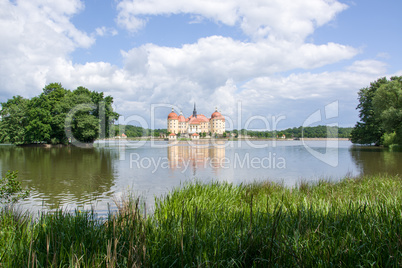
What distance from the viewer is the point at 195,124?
160000 mm

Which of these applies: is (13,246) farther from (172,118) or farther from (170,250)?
(172,118)

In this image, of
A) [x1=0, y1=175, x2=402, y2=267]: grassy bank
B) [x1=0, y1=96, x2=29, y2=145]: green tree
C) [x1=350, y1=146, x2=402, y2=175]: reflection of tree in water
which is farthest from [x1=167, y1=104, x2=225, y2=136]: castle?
[x1=0, y1=175, x2=402, y2=267]: grassy bank

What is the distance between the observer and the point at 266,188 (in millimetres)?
9031

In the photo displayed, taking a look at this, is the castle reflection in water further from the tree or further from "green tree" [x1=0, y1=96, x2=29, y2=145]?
"green tree" [x1=0, y1=96, x2=29, y2=145]

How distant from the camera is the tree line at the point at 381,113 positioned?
33062 mm

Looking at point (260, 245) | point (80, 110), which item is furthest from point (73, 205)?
point (80, 110)

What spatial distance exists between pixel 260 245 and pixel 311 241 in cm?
64

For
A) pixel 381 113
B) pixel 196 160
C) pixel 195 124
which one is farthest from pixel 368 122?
pixel 195 124

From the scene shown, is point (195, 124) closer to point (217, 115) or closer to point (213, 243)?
point (217, 115)

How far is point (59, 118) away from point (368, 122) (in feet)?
→ 174

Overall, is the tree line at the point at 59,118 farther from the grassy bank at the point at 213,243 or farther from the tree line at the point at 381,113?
the grassy bank at the point at 213,243

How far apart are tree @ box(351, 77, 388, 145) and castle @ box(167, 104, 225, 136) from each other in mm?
108738

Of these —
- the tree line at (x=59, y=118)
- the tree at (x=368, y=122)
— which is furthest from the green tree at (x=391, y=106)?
the tree line at (x=59, y=118)

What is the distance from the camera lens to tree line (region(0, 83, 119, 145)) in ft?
147
